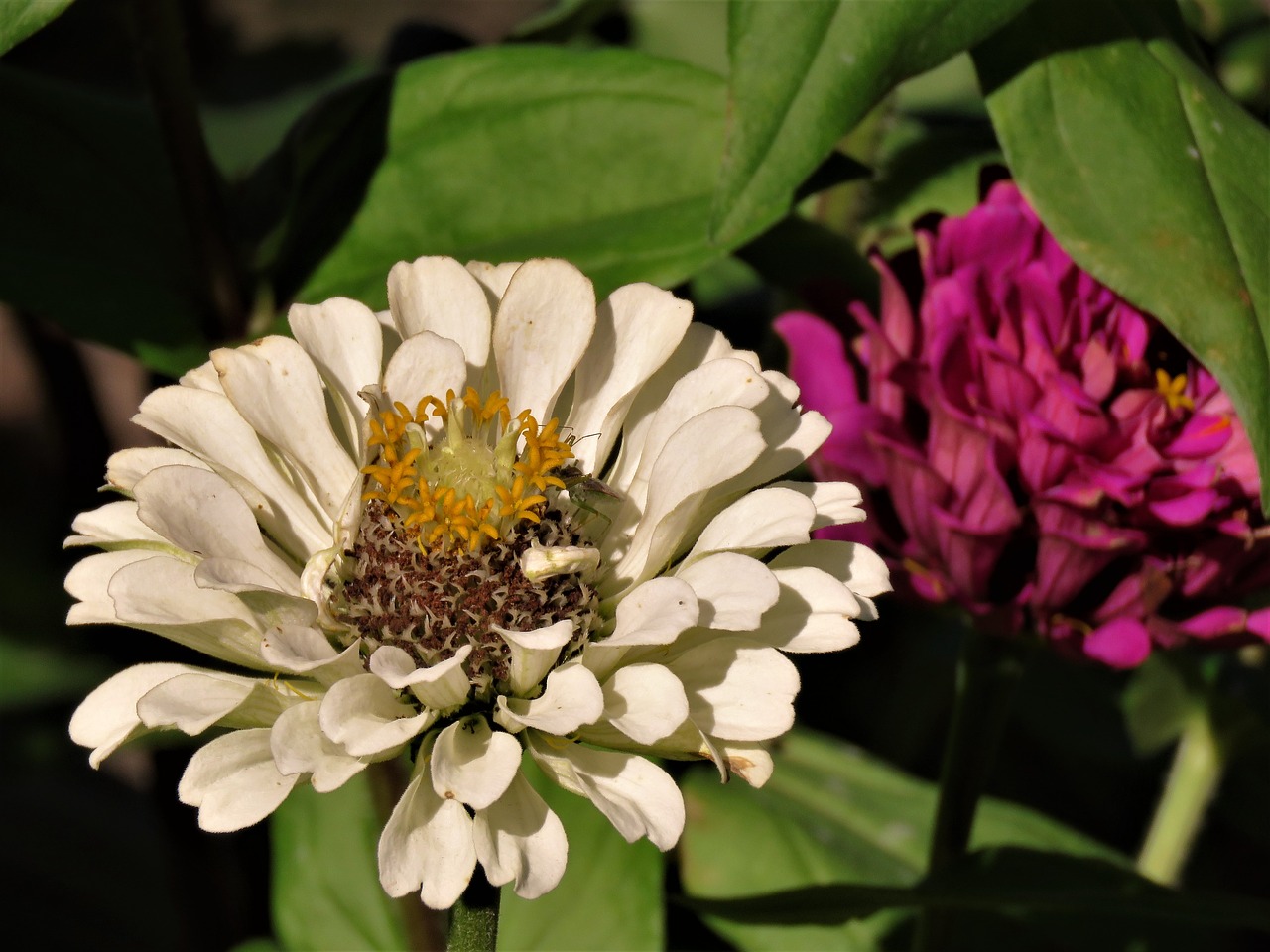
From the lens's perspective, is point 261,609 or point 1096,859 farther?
point 1096,859

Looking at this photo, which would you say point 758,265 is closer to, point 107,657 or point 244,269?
point 244,269

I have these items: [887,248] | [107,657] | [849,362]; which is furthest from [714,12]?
[107,657]

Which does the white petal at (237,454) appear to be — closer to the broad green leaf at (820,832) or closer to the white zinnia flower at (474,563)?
the white zinnia flower at (474,563)

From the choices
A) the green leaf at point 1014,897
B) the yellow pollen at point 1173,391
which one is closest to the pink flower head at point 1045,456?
the yellow pollen at point 1173,391

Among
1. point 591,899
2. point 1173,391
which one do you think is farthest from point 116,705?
point 1173,391

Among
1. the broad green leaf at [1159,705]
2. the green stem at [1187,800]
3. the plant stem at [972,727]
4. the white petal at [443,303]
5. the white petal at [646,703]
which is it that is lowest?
the green stem at [1187,800]

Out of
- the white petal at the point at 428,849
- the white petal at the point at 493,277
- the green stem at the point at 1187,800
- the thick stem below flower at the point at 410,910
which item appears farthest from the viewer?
the green stem at the point at 1187,800

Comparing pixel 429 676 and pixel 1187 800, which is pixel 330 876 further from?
pixel 1187 800
